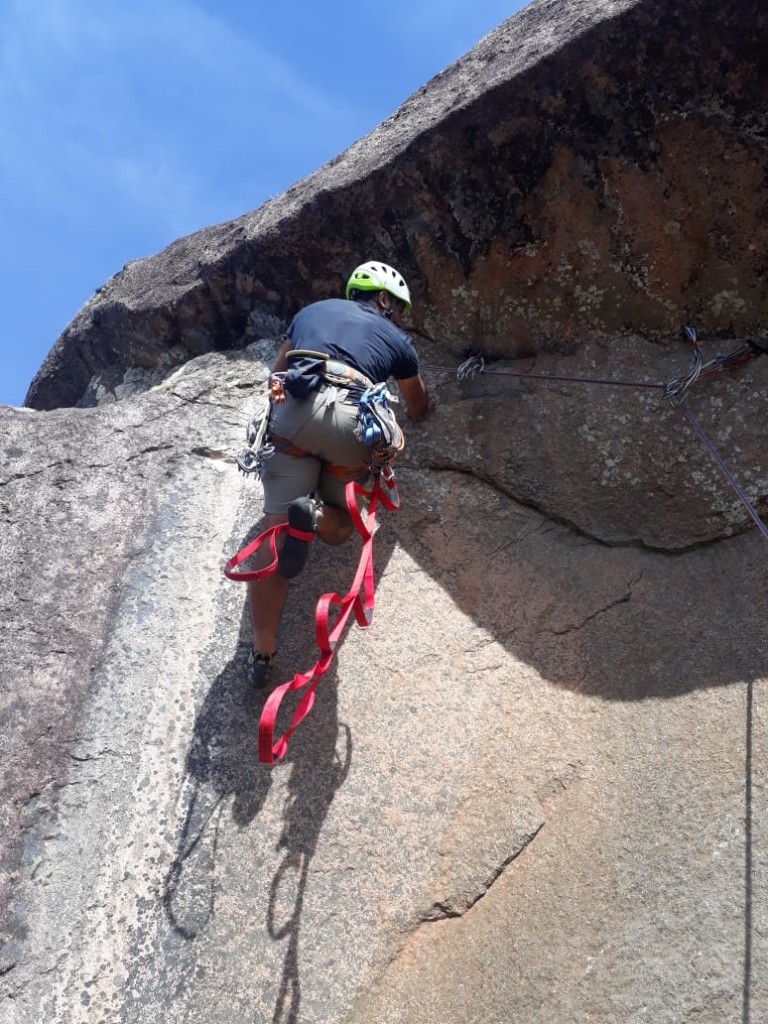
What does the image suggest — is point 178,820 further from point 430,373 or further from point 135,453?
point 430,373

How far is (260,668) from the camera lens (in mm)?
3664

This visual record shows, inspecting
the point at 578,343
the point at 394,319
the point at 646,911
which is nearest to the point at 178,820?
the point at 646,911

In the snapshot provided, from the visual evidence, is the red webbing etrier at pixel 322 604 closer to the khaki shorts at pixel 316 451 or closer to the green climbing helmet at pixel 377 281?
the khaki shorts at pixel 316 451

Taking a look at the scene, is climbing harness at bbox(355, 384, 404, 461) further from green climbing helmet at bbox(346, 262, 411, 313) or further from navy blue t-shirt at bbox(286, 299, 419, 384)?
green climbing helmet at bbox(346, 262, 411, 313)

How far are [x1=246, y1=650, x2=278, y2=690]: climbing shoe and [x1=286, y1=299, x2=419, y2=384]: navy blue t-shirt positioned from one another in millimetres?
1144

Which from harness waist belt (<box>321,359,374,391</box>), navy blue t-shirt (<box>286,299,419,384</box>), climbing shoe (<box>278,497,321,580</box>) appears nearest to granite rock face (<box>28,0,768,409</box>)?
navy blue t-shirt (<box>286,299,419,384</box>)

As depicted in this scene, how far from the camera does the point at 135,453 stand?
435 centimetres

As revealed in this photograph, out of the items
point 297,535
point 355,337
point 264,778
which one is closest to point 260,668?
point 264,778

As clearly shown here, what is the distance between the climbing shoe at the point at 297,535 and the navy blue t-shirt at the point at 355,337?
61 centimetres

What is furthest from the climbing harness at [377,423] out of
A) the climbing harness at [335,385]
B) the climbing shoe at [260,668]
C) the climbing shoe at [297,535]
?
the climbing shoe at [260,668]

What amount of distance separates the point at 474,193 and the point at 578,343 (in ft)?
2.78

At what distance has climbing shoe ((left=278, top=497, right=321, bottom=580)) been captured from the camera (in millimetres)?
3461

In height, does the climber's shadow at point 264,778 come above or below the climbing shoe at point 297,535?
below

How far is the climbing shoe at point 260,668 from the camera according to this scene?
3.67 m
